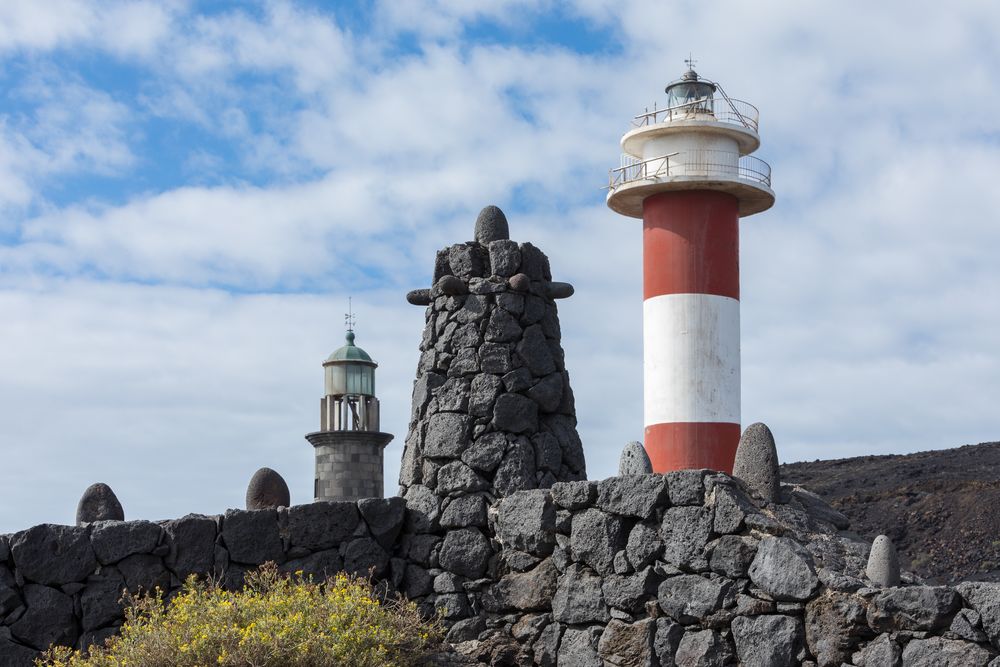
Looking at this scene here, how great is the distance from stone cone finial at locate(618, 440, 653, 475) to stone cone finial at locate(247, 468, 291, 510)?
2935 mm

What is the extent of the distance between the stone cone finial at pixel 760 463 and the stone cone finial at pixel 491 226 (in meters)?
3.03

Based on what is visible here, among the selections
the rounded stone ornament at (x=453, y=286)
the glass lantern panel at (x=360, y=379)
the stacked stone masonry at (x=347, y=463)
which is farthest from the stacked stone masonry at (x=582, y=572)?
the stacked stone masonry at (x=347, y=463)

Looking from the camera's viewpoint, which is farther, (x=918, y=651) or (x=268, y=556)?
(x=268, y=556)

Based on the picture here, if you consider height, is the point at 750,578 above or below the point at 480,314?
below

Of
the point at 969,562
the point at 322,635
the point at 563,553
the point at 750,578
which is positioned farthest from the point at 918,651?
the point at 969,562

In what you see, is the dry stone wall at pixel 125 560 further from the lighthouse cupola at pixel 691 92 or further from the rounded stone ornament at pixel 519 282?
the lighthouse cupola at pixel 691 92

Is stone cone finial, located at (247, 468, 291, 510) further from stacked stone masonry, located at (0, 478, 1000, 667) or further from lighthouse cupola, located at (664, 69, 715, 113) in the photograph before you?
lighthouse cupola, located at (664, 69, 715, 113)

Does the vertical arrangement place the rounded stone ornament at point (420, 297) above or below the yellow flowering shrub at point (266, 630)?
above

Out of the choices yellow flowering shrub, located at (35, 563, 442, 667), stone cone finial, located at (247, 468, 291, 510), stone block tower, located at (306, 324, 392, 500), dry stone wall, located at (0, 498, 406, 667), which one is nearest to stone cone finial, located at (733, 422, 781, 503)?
yellow flowering shrub, located at (35, 563, 442, 667)

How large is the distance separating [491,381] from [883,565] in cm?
374

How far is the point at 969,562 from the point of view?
1884cm

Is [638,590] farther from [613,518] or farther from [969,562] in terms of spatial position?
[969,562]

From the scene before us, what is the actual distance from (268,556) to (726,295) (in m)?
8.33

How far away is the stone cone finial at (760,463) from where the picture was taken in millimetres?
9258
